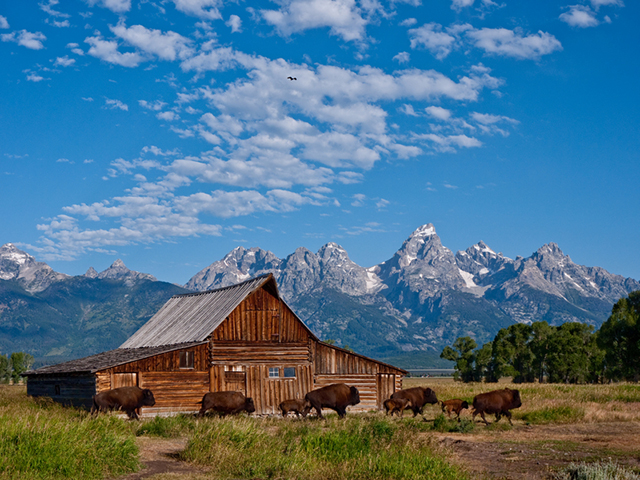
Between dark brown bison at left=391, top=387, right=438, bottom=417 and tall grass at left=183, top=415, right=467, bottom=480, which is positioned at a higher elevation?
tall grass at left=183, top=415, right=467, bottom=480

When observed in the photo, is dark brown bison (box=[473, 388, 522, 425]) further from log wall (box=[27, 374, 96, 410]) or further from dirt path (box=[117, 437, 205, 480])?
log wall (box=[27, 374, 96, 410])

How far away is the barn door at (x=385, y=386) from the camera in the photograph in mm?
37281

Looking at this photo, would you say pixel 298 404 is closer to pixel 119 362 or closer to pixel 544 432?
pixel 119 362

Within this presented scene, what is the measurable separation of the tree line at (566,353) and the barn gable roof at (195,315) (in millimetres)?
44253

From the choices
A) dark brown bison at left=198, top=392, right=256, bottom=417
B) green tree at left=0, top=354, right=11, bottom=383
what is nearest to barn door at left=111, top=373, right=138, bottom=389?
dark brown bison at left=198, top=392, right=256, bottom=417

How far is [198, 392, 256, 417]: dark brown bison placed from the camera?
28.6 metres

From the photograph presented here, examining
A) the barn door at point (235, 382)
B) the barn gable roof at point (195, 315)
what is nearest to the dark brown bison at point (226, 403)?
the barn door at point (235, 382)

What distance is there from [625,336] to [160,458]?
199ft

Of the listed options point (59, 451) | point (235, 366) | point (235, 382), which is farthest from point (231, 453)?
point (235, 366)

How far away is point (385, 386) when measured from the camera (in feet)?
123

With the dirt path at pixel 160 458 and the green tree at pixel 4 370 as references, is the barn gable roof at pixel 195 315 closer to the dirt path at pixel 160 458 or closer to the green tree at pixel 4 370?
the dirt path at pixel 160 458

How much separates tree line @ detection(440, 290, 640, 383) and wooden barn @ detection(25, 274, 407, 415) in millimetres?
38770

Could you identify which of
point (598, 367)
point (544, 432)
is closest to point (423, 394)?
point (544, 432)

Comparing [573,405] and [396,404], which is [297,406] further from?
[573,405]
